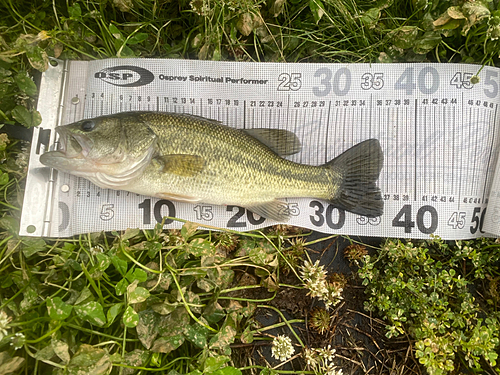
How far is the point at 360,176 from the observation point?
2.25m

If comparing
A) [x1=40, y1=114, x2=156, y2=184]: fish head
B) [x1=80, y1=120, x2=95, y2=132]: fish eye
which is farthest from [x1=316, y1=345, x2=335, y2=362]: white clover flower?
[x1=80, y1=120, x2=95, y2=132]: fish eye

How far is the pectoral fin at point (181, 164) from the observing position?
2.02m

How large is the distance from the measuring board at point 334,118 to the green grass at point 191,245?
12 centimetres

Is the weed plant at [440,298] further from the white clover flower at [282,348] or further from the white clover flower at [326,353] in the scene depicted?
the white clover flower at [282,348]

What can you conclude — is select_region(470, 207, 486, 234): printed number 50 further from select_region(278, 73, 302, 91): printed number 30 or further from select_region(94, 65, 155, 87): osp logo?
select_region(94, 65, 155, 87): osp logo

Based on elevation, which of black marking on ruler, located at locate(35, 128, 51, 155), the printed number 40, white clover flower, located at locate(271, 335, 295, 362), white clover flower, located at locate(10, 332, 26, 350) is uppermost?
black marking on ruler, located at locate(35, 128, 51, 155)

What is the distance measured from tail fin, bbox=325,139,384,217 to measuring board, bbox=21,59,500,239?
0.11 metres

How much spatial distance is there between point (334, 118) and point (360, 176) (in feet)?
1.53

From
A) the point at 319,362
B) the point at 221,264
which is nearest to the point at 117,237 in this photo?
the point at 221,264

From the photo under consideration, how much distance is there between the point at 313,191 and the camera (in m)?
2.23

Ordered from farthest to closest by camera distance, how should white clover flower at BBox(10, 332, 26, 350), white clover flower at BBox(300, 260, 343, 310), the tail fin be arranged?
1. the tail fin
2. white clover flower at BBox(300, 260, 343, 310)
3. white clover flower at BBox(10, 332, 26, 350)

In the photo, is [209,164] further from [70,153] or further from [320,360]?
[320,360]

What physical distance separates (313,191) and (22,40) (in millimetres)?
2065

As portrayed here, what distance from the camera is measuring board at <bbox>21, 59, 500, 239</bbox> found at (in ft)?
7.47
